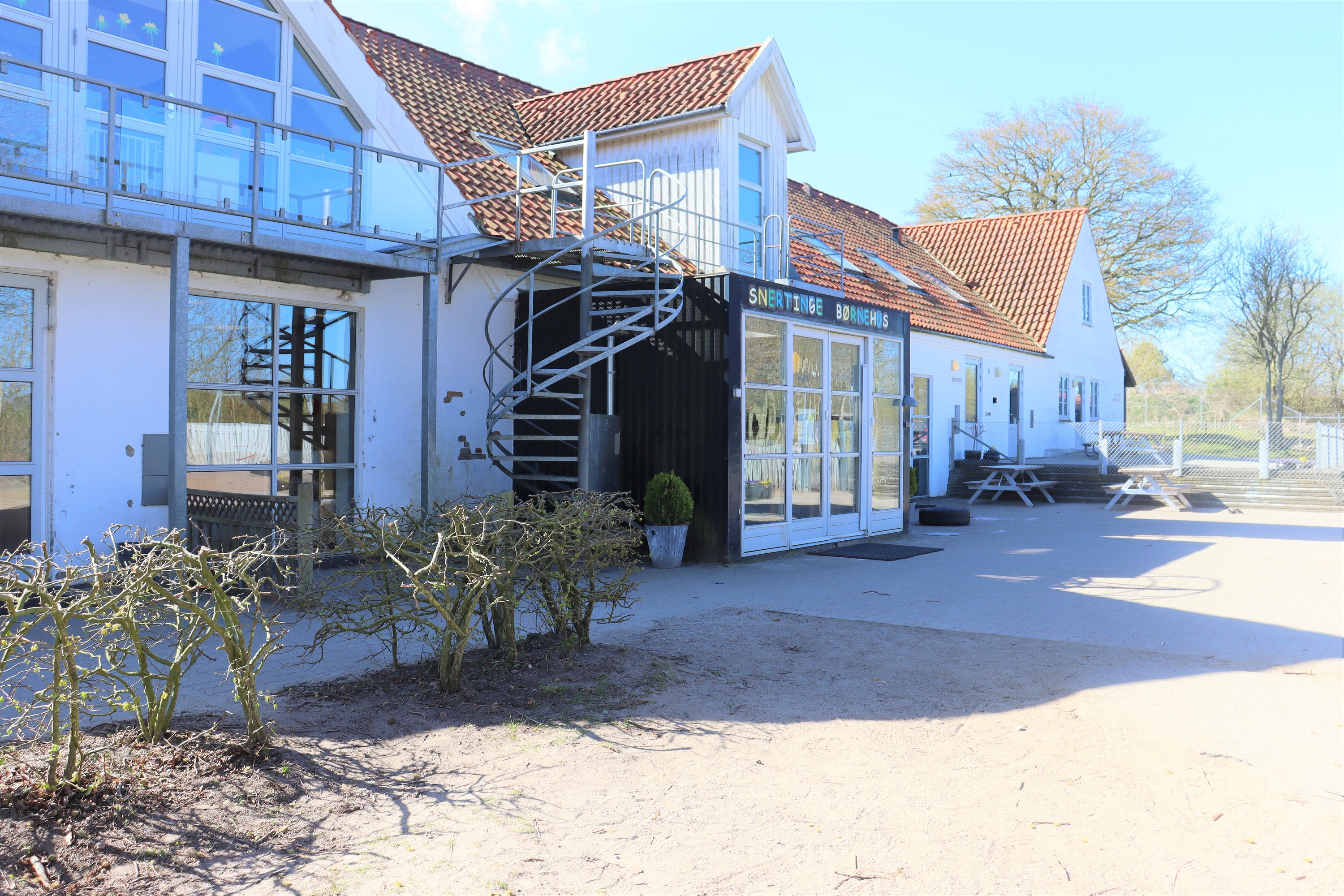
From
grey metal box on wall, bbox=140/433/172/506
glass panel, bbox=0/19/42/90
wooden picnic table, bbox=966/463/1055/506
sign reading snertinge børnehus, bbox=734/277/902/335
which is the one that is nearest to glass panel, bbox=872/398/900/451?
sign reading snertinge børnehus, bbox=734/277/902/335

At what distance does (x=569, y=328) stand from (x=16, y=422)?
17.9ft

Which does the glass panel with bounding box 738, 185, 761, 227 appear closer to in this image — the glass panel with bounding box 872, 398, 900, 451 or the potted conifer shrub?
the glass panel with bounding box 872, 398, 900, 451

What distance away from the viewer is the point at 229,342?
30.6 feet

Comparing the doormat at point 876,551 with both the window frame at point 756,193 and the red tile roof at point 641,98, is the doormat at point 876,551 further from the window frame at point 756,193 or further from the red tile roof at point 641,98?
the red tile roof at point 641,98

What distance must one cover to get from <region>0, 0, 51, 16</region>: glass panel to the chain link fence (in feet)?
55.4

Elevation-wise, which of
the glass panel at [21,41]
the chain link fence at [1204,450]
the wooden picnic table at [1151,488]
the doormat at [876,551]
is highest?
the glass panel at [21,41]

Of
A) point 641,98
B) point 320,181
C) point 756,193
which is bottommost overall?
point 320,181

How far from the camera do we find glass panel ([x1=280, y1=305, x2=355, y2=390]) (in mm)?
9797

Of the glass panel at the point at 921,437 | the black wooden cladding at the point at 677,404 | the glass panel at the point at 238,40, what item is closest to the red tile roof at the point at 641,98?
the black wooden cladding at the point at 677,404

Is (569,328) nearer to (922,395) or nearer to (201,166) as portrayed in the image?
(201,166)

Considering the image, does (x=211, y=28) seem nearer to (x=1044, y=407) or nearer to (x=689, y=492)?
(x=689, y=492)

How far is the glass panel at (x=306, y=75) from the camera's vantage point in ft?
32.5

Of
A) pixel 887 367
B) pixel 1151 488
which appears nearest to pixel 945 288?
pixel 1151 488

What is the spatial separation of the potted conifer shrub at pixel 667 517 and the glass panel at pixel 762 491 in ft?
2.33
